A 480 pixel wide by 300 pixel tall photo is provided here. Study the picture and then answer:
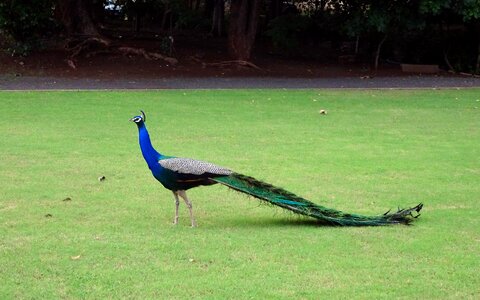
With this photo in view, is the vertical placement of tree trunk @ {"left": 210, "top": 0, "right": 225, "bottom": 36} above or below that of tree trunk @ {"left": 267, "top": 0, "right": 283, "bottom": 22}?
below

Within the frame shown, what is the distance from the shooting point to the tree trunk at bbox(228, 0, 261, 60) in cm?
2364

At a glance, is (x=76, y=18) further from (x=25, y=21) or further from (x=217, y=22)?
(x=217, y=22)

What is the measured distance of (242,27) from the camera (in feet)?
77.9

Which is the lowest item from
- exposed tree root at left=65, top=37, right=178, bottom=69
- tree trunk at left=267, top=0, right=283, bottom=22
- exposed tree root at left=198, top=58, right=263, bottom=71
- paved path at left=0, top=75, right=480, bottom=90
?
paved path at left=0, top=75, right=480, bottom=90

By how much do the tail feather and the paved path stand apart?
38.9ft

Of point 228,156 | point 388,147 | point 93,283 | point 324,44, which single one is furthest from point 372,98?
point 93,283

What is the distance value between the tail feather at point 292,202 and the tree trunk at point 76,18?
674 inches

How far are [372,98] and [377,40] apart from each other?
8.70m

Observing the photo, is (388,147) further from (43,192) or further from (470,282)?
(470,282)

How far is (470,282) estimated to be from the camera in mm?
5980

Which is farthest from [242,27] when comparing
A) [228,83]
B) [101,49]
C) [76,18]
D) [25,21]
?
[25,21]

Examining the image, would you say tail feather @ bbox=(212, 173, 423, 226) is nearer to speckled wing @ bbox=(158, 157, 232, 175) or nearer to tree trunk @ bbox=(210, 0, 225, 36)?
speckled wing @ bbox=(158, 157, 232, 175)

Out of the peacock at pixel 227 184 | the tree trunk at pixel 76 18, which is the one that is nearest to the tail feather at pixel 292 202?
the peacock at pixel 227 184

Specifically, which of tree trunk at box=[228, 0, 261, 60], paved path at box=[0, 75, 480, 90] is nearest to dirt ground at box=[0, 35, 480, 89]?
paved path at box=[0, 75, 480, 90]
